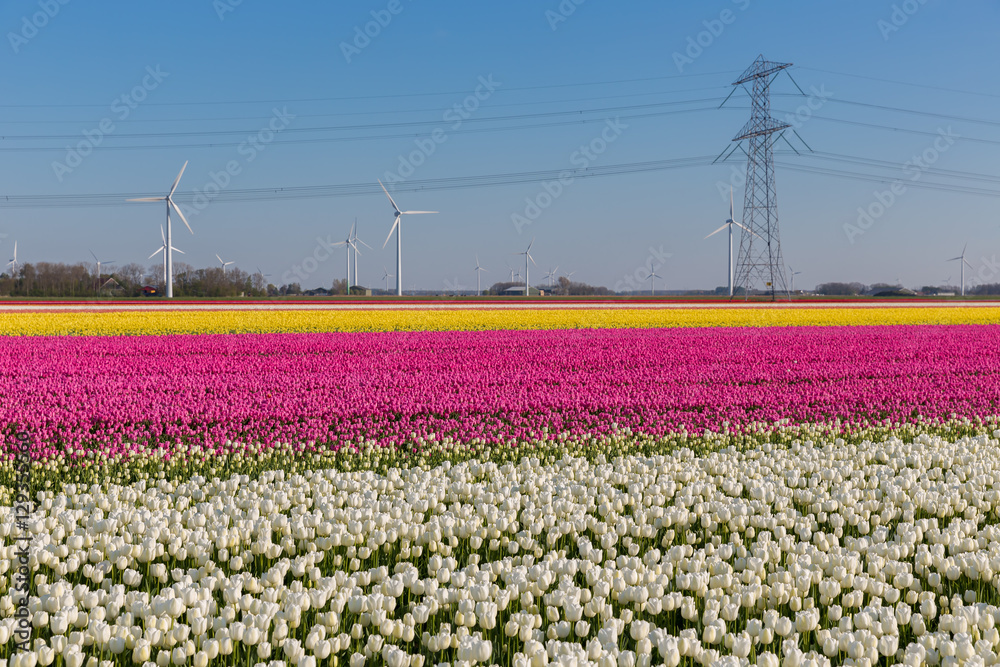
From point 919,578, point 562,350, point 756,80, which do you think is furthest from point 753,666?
point 756,80

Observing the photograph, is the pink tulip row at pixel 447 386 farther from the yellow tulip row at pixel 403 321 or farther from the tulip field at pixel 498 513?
the yellow tulip row at pixel 403 321

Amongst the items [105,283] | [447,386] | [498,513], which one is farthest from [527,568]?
[105,283]

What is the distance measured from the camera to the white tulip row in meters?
3.87

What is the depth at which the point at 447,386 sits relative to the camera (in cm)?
1383

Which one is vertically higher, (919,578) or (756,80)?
(756,80)

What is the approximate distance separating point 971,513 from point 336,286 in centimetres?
12759

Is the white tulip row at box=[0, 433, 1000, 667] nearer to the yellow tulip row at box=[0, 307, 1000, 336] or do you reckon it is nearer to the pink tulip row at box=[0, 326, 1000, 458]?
the pink tulip row at box=[0, 326, 1000, 458]

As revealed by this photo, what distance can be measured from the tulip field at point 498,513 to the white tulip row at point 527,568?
28 millimetres

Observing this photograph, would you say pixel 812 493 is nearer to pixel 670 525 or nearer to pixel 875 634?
pixel 670 525

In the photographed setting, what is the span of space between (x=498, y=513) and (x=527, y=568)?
4.76ft

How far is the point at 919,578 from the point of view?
5.39 m

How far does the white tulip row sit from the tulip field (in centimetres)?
3

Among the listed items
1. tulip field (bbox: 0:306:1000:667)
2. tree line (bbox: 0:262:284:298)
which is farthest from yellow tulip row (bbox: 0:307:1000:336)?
tree line (bbox: 0:262:284:298)

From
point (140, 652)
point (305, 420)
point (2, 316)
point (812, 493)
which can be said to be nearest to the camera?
point (140, 652)
